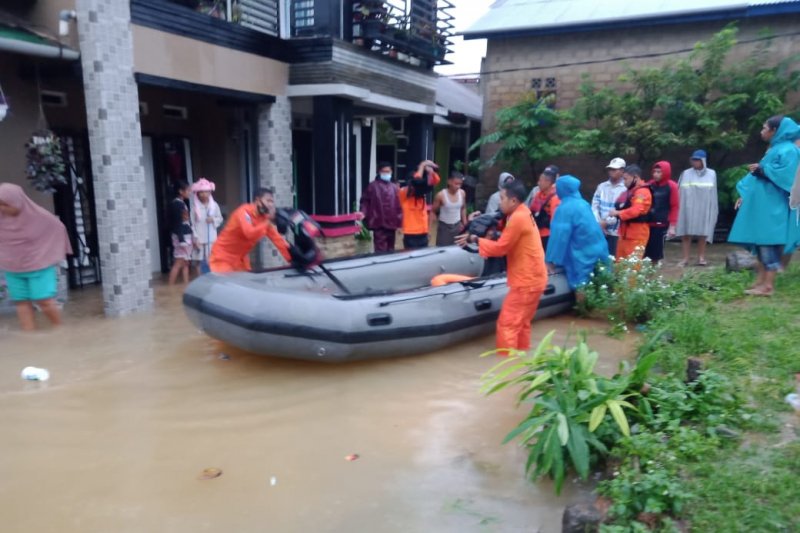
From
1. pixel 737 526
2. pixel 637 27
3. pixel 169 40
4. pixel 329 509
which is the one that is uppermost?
pixel 637 27

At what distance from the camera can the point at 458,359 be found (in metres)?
5.16

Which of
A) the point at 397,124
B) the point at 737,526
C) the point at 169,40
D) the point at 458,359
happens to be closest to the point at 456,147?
the point at 397,124

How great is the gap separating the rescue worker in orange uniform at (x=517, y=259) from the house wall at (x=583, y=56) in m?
7.40

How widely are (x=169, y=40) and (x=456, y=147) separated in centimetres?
1144

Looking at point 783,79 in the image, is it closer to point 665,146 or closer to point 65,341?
point 665,146

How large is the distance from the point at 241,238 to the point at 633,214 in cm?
420

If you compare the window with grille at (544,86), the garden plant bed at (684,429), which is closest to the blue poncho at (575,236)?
the garden plant bed at (684,429)

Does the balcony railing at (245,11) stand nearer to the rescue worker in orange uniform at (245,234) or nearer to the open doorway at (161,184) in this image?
the open doorway at (161,184)

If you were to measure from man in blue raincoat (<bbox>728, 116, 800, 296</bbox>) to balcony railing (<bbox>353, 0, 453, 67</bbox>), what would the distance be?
5.48 metres

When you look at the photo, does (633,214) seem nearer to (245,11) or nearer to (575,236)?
(575,236)

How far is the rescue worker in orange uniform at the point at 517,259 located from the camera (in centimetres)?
477

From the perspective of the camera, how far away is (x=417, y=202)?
7.86 metres

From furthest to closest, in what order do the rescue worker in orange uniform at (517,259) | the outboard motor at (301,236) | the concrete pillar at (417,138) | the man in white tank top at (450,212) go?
the concrete pillar at (417,138) → the man in white tank top at (450,212) → the outboard motor at (301,236) → the rescue worker in orange uniform at (517,259)

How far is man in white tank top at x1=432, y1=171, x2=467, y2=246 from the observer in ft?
26.1
